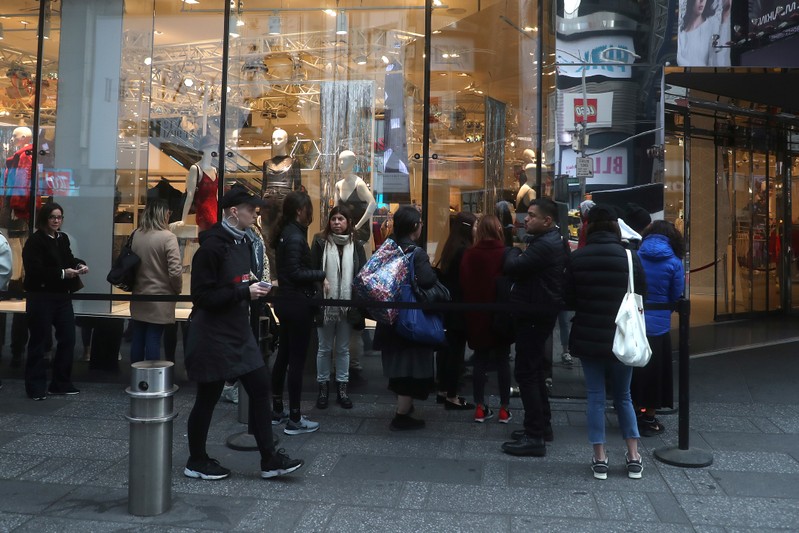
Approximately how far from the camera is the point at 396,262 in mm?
6035

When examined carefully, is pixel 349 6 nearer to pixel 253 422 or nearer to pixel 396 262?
pixel 396 262

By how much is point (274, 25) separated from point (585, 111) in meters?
3.90

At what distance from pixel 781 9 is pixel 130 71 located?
6988mm

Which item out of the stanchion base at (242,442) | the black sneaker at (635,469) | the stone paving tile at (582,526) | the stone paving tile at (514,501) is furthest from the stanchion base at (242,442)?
the black sneaker at (635,469)

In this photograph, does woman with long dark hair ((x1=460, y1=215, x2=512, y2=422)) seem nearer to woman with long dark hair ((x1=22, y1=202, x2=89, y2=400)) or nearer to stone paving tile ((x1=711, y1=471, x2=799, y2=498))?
stone paving tile ((x1=711, y1=471, x2=799, y2=498))

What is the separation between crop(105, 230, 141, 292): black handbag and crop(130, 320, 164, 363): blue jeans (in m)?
0.39

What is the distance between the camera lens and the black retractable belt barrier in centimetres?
535

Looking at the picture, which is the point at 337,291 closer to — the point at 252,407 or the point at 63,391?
the point at 252,407

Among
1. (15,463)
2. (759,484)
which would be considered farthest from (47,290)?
(759,484)

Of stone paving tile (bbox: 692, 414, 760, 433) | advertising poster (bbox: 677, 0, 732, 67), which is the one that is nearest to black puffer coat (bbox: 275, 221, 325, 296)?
stone paving tile (bbox: 692, 414, 760, 433)

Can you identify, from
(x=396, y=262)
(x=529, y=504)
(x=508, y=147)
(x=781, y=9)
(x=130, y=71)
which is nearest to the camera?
(x=529, y=504)

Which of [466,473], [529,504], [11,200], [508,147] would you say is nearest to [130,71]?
[11,200]

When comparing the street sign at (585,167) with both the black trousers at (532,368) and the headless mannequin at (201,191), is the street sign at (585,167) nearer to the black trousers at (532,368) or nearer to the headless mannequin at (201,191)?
the black trousers at (532,368)

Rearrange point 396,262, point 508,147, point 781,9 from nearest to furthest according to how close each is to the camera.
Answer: point 396,262, point 781,9, point 508,147
